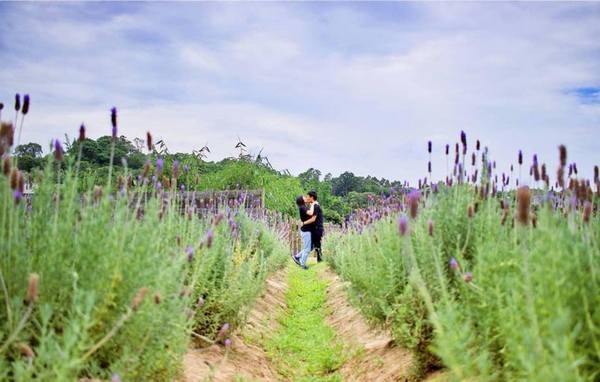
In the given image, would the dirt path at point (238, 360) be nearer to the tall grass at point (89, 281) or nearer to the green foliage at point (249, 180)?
the tall grass at point (89, 281)

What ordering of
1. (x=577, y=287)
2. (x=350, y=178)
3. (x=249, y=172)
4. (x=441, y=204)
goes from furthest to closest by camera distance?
1. (x=350, y=178)
2. (x=249, y=172)
3. (x=441, y=204)
4. (x=577, y=287)

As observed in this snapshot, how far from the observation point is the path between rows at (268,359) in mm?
4395

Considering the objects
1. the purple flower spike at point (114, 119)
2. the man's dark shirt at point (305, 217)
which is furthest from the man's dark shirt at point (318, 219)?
the purple flower spike at point (114, 119)

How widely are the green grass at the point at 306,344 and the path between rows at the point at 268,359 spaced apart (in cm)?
9

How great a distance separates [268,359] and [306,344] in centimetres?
97

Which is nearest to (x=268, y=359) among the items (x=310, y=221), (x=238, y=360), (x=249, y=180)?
(x=238, y=360)

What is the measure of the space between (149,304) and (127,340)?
19 centimetres

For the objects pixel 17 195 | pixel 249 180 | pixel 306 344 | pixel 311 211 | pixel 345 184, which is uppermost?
pixel 345 184

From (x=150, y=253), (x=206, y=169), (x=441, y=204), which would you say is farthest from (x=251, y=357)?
(x=206, y=169)

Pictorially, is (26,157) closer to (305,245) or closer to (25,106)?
(25,106)

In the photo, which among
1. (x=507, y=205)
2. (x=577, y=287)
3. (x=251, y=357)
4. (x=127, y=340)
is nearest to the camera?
(x=577, y=287)

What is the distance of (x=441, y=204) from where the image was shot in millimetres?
4520

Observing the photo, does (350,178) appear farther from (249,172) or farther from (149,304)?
(149,304)

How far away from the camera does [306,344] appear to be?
645 cm
